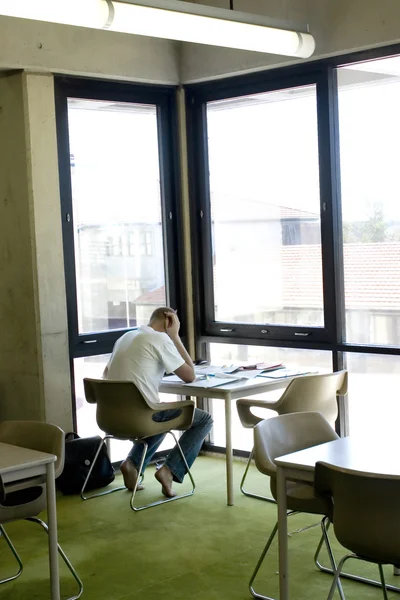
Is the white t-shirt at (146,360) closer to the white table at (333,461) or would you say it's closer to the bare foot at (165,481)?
the bare foot at (165,481)

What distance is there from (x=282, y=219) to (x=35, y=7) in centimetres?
282

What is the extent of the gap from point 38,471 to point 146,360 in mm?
1960

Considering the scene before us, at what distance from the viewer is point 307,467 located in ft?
11.0

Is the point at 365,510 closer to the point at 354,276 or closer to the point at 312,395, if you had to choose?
the point at 312,395

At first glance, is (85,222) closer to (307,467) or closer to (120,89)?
A: (120,89)

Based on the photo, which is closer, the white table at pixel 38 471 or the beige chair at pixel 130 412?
the white table at pixel 38 471

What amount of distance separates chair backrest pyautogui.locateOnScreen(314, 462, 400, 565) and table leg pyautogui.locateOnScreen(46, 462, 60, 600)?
129 centimetres

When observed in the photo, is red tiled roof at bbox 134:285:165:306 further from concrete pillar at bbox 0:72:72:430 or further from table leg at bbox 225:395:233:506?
table leg at bbox 225:395:233:506

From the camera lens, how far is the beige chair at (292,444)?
3.73m

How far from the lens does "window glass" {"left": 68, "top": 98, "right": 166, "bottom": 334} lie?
20.9 feet

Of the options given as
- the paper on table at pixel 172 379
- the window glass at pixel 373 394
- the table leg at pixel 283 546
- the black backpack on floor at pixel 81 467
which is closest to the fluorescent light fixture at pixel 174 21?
the window glass at pixel 373 394

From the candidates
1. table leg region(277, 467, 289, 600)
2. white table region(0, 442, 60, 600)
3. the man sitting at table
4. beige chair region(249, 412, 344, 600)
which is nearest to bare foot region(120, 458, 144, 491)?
the man sitting at table

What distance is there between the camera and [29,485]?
3855 millimetres

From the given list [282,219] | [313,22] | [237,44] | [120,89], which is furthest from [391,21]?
[120,89]
